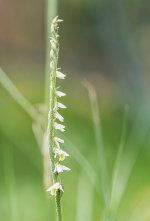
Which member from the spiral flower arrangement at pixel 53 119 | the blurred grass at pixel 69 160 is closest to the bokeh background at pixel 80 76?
the blurred grass at pixel 69 160

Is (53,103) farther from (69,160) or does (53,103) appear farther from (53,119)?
(69,160)

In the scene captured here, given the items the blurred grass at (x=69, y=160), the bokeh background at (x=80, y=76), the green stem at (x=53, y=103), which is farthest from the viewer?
the bokeh background at (x=80, y=76)

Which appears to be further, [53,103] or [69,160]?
[69,160]

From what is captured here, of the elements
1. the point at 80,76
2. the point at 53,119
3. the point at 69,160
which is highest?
the point at 80,76

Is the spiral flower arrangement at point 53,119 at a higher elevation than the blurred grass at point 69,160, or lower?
lower

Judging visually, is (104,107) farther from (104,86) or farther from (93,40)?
(93,40)

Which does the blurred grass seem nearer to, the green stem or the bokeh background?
the bokeh background

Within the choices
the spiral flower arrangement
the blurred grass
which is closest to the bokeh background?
the blurred grass

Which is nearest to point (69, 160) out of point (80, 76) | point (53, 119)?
point (80, 76)

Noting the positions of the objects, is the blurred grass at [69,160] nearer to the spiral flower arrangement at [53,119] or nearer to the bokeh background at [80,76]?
the bokeh background at [80,76]

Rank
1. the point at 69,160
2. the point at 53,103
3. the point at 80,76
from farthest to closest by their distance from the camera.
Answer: the point at 80,76 → the point at 69,160 → the point at 53,103
